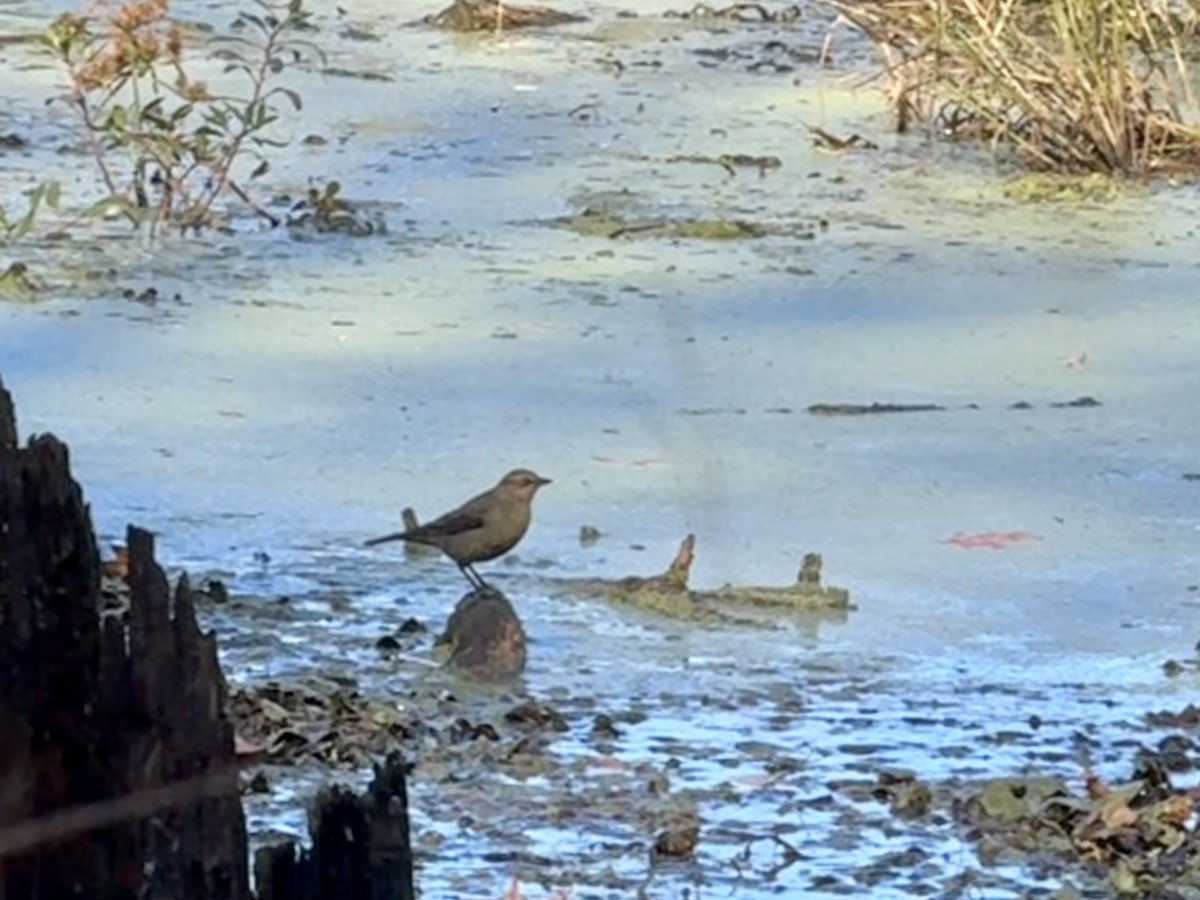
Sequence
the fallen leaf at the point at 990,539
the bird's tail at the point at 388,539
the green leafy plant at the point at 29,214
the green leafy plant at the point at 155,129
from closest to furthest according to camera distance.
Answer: the bird's tail at the point at 388,539 < the fallen leaf at the point at 990,539 < the green leafy plant at the point at 29,214 < the green leafy plant at the point at 155,129

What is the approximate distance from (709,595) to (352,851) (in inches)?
75.5

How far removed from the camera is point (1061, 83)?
7.34 metres

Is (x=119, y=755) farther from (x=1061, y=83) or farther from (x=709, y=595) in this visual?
(x=1061, y=83)

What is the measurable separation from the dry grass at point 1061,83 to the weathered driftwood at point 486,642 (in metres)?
3.41

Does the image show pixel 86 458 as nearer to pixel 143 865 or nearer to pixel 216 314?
pixel 216 314

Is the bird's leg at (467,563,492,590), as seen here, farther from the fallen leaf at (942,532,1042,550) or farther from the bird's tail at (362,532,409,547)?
the fallen leaf at (942,532,1042,550)

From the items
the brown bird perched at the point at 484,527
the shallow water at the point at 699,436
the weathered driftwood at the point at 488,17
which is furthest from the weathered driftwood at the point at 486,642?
the weathered driftwood at the point at 488,17

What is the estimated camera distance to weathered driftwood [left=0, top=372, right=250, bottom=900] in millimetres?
2342

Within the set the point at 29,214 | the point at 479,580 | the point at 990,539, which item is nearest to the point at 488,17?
the point at 29,214

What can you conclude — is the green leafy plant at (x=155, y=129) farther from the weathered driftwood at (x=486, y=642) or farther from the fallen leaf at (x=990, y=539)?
the weathered driftwood at (x=486, y=642)

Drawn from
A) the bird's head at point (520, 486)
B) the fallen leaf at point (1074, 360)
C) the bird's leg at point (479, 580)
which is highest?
the bird's head at point (520, 486)

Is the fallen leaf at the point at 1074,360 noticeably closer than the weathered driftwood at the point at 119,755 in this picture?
No

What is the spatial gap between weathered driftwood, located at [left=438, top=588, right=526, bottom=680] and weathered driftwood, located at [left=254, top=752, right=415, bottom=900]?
1.55m

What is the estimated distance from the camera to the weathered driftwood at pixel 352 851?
2.34 meters
